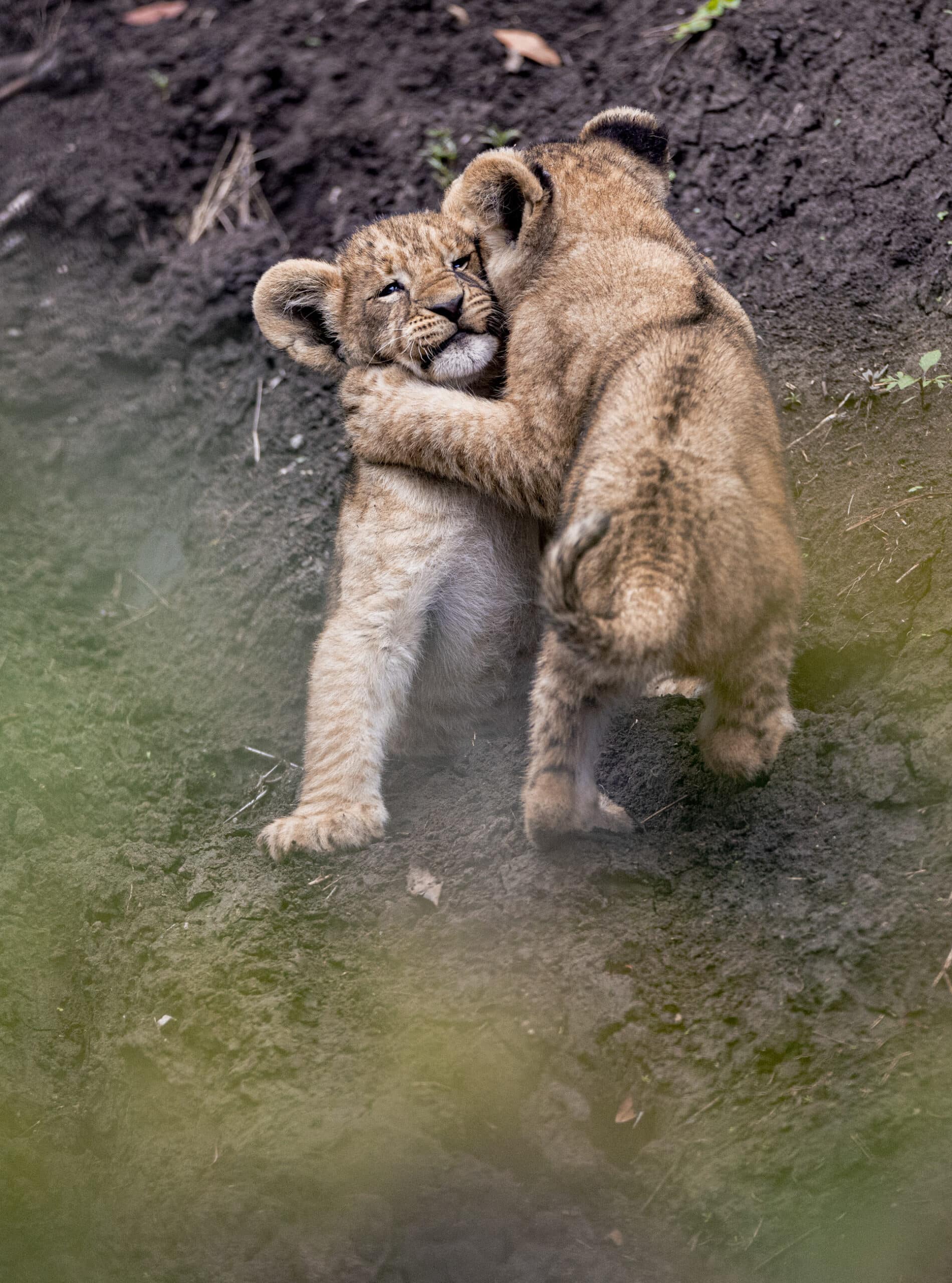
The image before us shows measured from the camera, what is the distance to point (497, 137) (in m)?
6.10

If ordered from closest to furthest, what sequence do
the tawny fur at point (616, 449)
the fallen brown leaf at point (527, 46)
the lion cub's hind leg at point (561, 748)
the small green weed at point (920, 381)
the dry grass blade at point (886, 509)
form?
1. the tawny fur at point (616, 449)
2. the lion cub's hind leg at point (561, 748)
3. the dry grass blade at point (886, 509)
4. the small green weed at point (920, 381)
5. the fallen brown leaf at point (527, 46)

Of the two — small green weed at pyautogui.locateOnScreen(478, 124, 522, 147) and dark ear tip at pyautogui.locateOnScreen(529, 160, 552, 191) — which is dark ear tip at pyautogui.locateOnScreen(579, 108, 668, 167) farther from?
small green weed at pyautogui.locateOnScreen(478, 124, 522, 147)

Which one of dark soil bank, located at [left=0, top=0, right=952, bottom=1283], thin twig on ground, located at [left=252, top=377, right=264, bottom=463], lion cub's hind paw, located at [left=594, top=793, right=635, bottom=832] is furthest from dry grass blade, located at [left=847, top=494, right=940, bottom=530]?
thin twig on ground, located at [left=252, top=377, right=264, bottom=463]

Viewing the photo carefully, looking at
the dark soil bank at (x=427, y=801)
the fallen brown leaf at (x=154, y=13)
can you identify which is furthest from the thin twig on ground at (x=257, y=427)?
the fallen brown leaf at (x=154, y=13)

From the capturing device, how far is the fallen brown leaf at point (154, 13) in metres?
7.52

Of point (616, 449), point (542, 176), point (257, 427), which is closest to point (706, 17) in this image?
point (542, 176)

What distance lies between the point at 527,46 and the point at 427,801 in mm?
4735

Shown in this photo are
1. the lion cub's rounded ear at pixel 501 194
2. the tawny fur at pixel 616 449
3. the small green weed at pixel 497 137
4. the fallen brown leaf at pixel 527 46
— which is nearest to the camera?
the tawny fur at pixel 616 449

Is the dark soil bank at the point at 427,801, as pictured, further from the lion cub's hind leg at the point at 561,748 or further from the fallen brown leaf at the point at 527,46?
the lion cub's hind leg at the point at 561,748

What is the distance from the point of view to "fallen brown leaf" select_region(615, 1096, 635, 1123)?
316cm

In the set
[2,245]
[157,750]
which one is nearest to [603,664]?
[157,750]

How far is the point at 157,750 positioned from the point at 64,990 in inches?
54.7

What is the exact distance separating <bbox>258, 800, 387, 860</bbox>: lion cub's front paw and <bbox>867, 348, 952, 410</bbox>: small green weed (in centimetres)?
270

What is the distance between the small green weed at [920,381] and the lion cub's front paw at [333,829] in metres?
2.70
